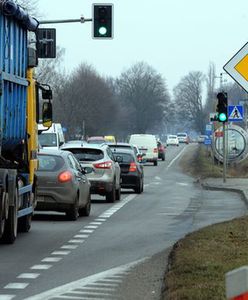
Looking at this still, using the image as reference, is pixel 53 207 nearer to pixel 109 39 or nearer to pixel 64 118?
pixel 109 39

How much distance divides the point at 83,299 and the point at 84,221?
32.5ft

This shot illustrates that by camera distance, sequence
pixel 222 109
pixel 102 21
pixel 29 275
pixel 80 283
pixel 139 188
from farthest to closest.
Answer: pixel 222 109 → pixel 139 188 → pixel 102 21 → pixel 29 275 → pixel 80 283

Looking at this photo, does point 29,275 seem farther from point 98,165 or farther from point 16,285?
point 98,165

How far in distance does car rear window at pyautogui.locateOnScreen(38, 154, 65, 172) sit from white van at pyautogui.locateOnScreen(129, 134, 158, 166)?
145 feet

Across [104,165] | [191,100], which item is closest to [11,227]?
[104,165]

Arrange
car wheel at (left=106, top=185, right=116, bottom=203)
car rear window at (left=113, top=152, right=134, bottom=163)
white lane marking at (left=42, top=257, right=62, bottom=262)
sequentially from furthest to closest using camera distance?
car rear window at (left=113, top=152, right=134, bottom=163) < car wheel at (left=106, top=185, right=116, bottom=203) < white lane marking at (left=42, top=257, right=62, bottom=262)

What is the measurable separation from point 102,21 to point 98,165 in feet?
15.2

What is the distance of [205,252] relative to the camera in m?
11.3

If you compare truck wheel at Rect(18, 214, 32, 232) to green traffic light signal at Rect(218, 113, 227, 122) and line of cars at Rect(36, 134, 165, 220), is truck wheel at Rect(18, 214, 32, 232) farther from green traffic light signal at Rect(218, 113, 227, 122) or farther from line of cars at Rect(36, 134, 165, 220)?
green traffic light signal at Rect(218, 113, 227, 122)

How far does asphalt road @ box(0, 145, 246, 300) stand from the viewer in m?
9.33

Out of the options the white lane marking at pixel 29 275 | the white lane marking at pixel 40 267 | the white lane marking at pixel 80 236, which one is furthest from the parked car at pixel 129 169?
the white lane marking at pixel 29 275

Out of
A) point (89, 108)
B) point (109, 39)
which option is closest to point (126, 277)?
point (109, 39)

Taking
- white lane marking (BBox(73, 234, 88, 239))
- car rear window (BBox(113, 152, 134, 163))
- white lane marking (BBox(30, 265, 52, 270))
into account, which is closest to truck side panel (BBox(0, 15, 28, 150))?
white lane marking (BBox(73, 234, 88, 239))

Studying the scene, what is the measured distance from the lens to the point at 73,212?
60.4ft
